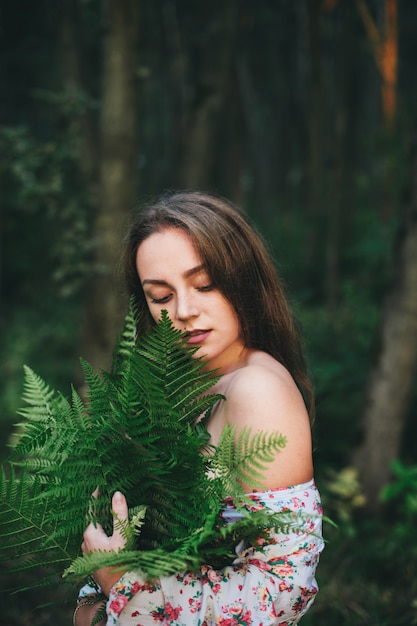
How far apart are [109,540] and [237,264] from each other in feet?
3.16

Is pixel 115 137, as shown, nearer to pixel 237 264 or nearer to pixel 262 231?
pixel 262 231

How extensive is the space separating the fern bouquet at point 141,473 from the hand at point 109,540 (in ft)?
0.10

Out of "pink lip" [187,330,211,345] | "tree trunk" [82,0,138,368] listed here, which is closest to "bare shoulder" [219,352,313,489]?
"pink lip" [187,330,211,345]

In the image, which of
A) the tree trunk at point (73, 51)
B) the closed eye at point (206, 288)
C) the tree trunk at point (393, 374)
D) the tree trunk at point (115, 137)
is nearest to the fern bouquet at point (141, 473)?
the closed eye at point (206, 288)

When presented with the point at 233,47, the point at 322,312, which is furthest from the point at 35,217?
the point at 233,47

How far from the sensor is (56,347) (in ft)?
33.8

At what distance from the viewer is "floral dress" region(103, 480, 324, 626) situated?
59.9 inches

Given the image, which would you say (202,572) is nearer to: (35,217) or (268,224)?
(35,217)

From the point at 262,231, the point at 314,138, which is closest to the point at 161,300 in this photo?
the point at 262,231

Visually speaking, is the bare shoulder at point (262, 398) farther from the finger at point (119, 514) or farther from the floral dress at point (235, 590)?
the finger at point (119, 514)

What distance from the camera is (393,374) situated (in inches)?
173

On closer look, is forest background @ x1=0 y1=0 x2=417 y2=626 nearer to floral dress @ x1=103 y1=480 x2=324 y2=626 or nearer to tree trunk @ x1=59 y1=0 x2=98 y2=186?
tree trunk @ x1=59 y1=0 x2=98 y2=186

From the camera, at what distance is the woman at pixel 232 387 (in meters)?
1.53

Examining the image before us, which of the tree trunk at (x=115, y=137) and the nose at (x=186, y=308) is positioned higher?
the tree trunk at (x=115, y=137)
